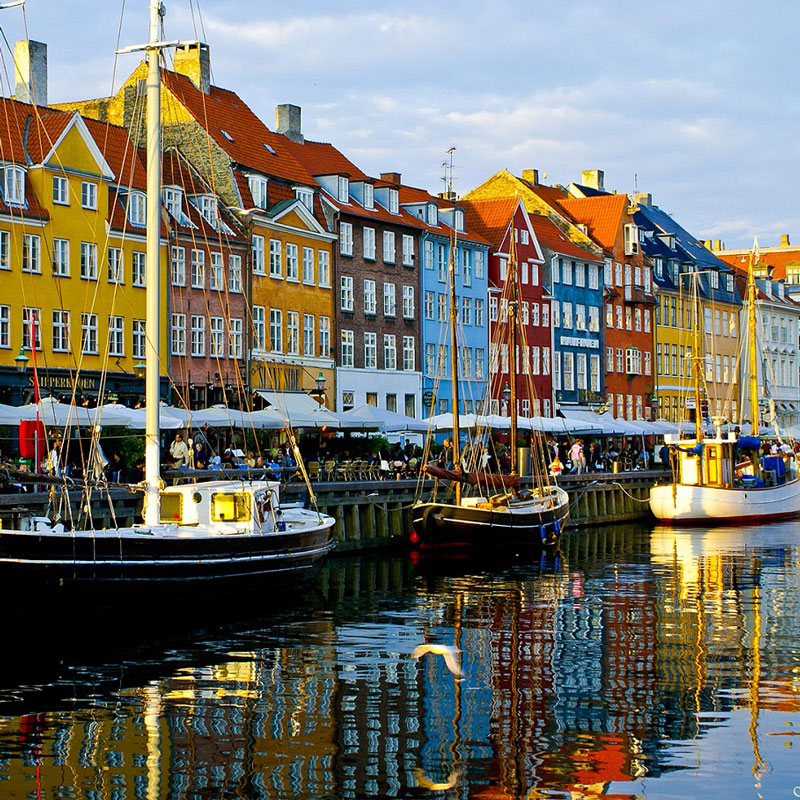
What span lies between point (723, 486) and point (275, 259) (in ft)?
70.6

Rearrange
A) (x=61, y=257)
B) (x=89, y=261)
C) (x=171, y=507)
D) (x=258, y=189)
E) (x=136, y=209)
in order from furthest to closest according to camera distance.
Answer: (x=258, y=189) → (x=136, y=209) → (x=89, y=261) → (x=61, y=257) → (x=171, y=507)

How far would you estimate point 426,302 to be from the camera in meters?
75.4

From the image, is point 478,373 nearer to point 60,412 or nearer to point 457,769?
point 60,412

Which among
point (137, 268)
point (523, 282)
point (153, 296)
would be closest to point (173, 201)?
point (137, 268)

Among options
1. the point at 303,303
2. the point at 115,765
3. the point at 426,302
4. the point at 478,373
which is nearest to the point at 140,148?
the point at 303,303

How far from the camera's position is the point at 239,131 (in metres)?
66.5

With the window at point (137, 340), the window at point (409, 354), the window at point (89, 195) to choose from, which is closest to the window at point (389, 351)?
the window at point (409, 354)

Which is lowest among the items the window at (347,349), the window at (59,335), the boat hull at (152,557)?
the boat hull at (152,557)

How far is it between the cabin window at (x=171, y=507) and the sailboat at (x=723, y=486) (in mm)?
33082

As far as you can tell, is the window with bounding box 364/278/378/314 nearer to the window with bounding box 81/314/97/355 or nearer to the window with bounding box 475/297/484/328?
the window with bounding box 475/297/484/328

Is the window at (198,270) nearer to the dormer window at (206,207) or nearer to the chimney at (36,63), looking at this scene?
the dormer window at (206,207)

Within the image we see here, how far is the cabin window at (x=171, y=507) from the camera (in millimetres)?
30812

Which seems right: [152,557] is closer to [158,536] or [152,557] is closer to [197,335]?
[158,536]

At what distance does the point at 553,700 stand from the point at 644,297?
78633mm
